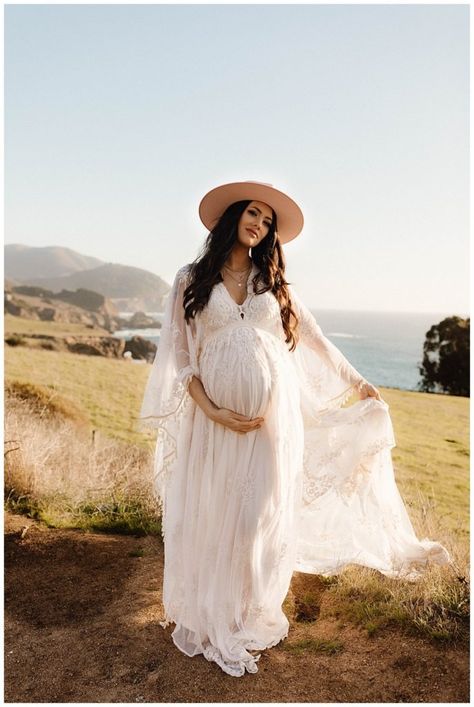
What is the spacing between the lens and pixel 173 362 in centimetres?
357

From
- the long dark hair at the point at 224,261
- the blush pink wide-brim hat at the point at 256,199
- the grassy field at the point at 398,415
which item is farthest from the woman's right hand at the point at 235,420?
the grassy field at the point at 398,415

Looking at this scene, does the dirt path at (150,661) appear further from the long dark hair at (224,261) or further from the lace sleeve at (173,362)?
the long dark hair at (224,261)

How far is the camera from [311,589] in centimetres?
427

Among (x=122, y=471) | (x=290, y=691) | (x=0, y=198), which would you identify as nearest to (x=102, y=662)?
(x=290, y=691)

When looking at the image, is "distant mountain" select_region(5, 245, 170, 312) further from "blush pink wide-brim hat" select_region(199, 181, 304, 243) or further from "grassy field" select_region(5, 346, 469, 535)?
"blush pink wide-brim hat" select_region(199, 181, 304, 243)

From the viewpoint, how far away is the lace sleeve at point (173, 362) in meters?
3.51

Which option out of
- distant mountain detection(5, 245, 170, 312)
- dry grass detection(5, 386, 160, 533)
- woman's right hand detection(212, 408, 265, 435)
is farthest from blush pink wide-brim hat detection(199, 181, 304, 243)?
distant mountain detection(5, 245, 170, 312)

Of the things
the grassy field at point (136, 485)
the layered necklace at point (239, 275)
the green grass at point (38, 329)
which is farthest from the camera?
the green grass at point (38, 329)

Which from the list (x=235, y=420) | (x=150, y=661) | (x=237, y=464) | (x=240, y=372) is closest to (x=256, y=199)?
(x=240, y=372)

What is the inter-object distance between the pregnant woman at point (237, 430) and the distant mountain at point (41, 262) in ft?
209

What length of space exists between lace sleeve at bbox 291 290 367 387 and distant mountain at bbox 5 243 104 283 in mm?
63769

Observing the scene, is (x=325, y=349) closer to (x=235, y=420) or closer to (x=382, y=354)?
(x=235, y=420)

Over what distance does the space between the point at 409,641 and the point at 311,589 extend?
3.11ft

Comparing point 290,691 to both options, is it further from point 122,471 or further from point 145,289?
point 145,289
